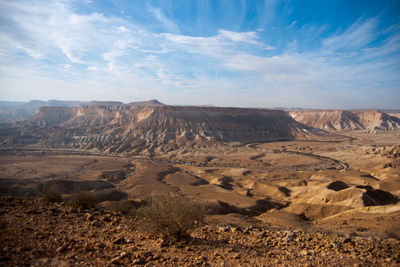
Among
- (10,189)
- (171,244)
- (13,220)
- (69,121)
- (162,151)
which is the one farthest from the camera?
(69,121)

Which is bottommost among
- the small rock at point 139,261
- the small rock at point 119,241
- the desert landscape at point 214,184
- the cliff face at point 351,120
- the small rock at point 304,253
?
the desert landscape at point 214,184

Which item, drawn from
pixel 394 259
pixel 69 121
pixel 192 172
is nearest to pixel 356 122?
pixel 192 172

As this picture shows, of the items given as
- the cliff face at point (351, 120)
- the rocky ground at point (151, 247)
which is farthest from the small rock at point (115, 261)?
the cliff face at point (351, 120)

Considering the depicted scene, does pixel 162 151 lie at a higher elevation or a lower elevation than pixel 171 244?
lower

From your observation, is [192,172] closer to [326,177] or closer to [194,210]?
[326,177]

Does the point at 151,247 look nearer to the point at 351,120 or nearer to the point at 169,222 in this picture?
the point at 169,222

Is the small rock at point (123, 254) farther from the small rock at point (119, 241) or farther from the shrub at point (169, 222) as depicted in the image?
the shrub at point (169, 222)

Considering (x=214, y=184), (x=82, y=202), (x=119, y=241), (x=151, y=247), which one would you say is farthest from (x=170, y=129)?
(x=151, y=247)
